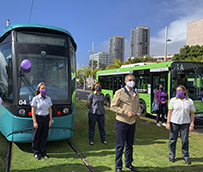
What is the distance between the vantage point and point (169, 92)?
9.46 meters

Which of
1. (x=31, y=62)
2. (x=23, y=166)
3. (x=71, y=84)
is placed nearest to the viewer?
(x=23, y=166)

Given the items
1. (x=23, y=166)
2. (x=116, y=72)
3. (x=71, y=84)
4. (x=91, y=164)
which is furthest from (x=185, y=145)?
(x=116, y=72)

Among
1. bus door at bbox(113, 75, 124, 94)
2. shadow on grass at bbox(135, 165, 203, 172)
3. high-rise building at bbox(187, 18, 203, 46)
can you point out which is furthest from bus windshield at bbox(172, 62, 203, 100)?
high-rise building at bbox(187, 18, 203, 46)

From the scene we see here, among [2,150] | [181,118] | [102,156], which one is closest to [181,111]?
[181,118]

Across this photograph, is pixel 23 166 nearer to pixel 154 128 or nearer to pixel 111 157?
pixel 111 157

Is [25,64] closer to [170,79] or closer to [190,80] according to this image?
[170,79]

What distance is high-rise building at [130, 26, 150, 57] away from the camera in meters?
140

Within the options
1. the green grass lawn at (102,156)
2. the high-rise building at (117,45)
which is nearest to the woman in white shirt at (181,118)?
the green grass lawn at (102,156)

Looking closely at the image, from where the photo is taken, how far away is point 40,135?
4.94 metres

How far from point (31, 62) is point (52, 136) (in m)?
2.05

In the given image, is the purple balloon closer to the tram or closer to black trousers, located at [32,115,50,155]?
the tram

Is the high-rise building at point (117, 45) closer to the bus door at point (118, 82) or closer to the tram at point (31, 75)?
the bus door at point (118, 82)

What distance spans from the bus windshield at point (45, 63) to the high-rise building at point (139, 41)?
140 meters

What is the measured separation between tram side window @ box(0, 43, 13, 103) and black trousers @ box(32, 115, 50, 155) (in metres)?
1.06
